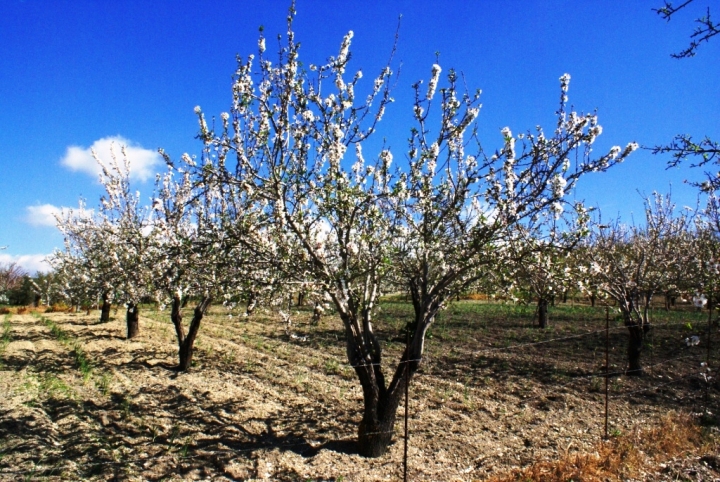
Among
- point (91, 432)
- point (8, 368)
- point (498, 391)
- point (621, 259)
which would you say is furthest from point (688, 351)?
point (8, 368)

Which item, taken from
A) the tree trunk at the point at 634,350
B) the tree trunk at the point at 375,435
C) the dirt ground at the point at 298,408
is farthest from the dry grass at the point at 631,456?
the tree trunk at the point at 634,350

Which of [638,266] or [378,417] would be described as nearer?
[378,417]

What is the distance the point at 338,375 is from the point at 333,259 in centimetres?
490

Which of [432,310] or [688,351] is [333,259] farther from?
[688,351]

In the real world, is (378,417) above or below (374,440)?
above

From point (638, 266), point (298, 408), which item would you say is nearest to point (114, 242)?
point (298, 408)

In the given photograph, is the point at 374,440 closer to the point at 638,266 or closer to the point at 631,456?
the point at 631,456

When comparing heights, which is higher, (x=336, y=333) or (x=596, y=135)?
(x=596, y=135)

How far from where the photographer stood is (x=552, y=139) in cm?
494

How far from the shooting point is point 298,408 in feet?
25.1

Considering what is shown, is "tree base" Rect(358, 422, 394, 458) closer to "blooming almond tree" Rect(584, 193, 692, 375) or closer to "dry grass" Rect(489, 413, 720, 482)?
"dry grass" Rect(489, 413, 720, 482)

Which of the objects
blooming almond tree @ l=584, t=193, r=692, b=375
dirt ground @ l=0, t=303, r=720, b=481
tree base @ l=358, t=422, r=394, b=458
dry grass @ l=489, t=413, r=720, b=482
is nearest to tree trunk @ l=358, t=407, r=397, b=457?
tree base @ l=358, t=422, r=394, b=458

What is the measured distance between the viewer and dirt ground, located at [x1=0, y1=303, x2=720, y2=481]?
5.40 m

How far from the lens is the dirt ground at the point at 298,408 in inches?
213
